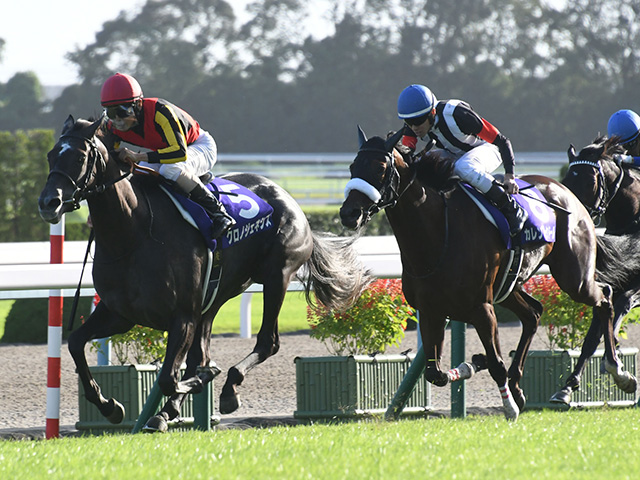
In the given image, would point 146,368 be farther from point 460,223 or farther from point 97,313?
point 460,223

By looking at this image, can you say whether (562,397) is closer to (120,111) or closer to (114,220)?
(114,220)

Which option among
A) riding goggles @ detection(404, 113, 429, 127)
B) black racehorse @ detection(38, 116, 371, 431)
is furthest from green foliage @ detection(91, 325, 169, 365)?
riding goggles @ detection(404, 113, 429, 127)

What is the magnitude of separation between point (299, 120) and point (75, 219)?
25.7 metres

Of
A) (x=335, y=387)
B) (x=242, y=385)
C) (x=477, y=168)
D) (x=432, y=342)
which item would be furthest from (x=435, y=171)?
(x=242, y=385)

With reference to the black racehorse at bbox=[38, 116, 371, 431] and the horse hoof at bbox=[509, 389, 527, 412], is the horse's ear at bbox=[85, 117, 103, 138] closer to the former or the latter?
the black racehorse at bbox=[38, 116, 371, 431]

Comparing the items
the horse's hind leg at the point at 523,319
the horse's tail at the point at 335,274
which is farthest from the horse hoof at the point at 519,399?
the horse's tail at the point at 335,274

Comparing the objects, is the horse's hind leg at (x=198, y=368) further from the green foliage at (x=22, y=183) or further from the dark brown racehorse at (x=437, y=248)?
the green foliage at (x=22, y=183)

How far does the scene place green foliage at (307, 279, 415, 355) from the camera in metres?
6.32

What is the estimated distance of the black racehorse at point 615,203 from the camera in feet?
21.5

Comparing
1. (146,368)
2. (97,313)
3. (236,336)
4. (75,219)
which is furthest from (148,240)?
(75,219)

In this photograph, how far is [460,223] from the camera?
5234 millimetres

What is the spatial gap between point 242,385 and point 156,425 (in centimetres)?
264

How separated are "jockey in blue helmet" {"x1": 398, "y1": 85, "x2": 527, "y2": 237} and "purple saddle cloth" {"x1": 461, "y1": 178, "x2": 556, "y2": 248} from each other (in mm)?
41

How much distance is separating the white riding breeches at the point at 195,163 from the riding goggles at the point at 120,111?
0.27 m
